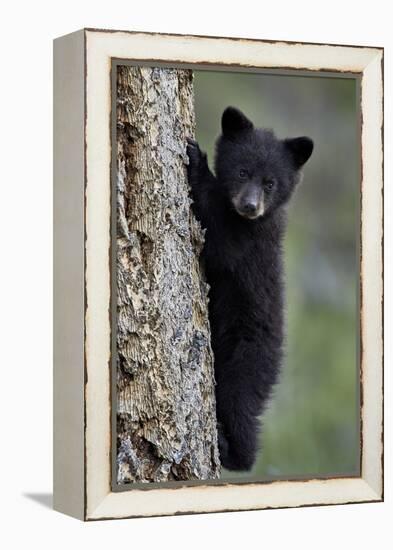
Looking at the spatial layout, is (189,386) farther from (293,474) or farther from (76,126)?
(76,126)

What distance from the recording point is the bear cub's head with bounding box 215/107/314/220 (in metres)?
6.77

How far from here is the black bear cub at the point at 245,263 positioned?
22.1ft

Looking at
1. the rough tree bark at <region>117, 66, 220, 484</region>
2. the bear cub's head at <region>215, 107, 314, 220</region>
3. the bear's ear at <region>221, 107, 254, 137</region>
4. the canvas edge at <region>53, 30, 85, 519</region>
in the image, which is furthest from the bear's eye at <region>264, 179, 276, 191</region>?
→ the canvas edge at <region>53, 30, 85, 519</region>

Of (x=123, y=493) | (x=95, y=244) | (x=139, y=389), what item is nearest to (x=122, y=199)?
(x=95, y=244)

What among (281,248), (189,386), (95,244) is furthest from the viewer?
(281,248)

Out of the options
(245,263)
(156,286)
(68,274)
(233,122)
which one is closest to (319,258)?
(245,263)

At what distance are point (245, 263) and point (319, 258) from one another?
726 mm

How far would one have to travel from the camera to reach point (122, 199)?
20.3 ft

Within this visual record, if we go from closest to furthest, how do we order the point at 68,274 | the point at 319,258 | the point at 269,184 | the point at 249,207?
the point at 68,274, the point at 249,207, the point at 269,184, the point at 319,258

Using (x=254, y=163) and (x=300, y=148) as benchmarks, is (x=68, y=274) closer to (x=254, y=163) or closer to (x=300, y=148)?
(x=254, y=163)

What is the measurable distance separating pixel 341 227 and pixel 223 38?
1.36 metres

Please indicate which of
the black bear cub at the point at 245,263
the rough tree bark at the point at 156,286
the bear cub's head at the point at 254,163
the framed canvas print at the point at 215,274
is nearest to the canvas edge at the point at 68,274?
the framed canvas print at the point at 215,274

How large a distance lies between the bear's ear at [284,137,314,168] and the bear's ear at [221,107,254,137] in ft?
0.85

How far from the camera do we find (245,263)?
6.93 meters
